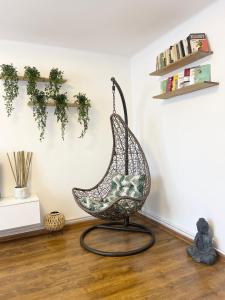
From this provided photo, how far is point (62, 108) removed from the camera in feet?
11.0

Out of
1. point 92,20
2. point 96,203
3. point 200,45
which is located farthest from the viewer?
point 96,203

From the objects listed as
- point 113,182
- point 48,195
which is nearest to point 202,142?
point 113,182

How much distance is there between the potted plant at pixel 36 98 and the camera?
3125mm

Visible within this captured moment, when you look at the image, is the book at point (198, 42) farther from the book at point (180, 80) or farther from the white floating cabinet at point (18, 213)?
the white floating cabinet at point (18, 213)

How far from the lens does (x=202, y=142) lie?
2.70 meters

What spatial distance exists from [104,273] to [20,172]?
5.33 ft

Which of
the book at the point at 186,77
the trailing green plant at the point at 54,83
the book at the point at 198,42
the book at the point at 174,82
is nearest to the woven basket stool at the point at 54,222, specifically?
the trailing green plant at the point at 54,83

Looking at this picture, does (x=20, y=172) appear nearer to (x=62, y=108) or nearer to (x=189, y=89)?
(x=62, y=108)

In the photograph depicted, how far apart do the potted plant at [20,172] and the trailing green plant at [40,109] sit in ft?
1.25

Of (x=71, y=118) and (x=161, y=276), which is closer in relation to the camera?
(x=161, y=276)

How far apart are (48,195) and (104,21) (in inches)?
90.4

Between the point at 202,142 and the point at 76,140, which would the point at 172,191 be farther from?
the point at 76,140

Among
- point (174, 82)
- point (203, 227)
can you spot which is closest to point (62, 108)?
point (174, 82)

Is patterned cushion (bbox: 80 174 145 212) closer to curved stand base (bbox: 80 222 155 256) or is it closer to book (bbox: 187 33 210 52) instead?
curved stand base (bbox: 80 222 155 256)
